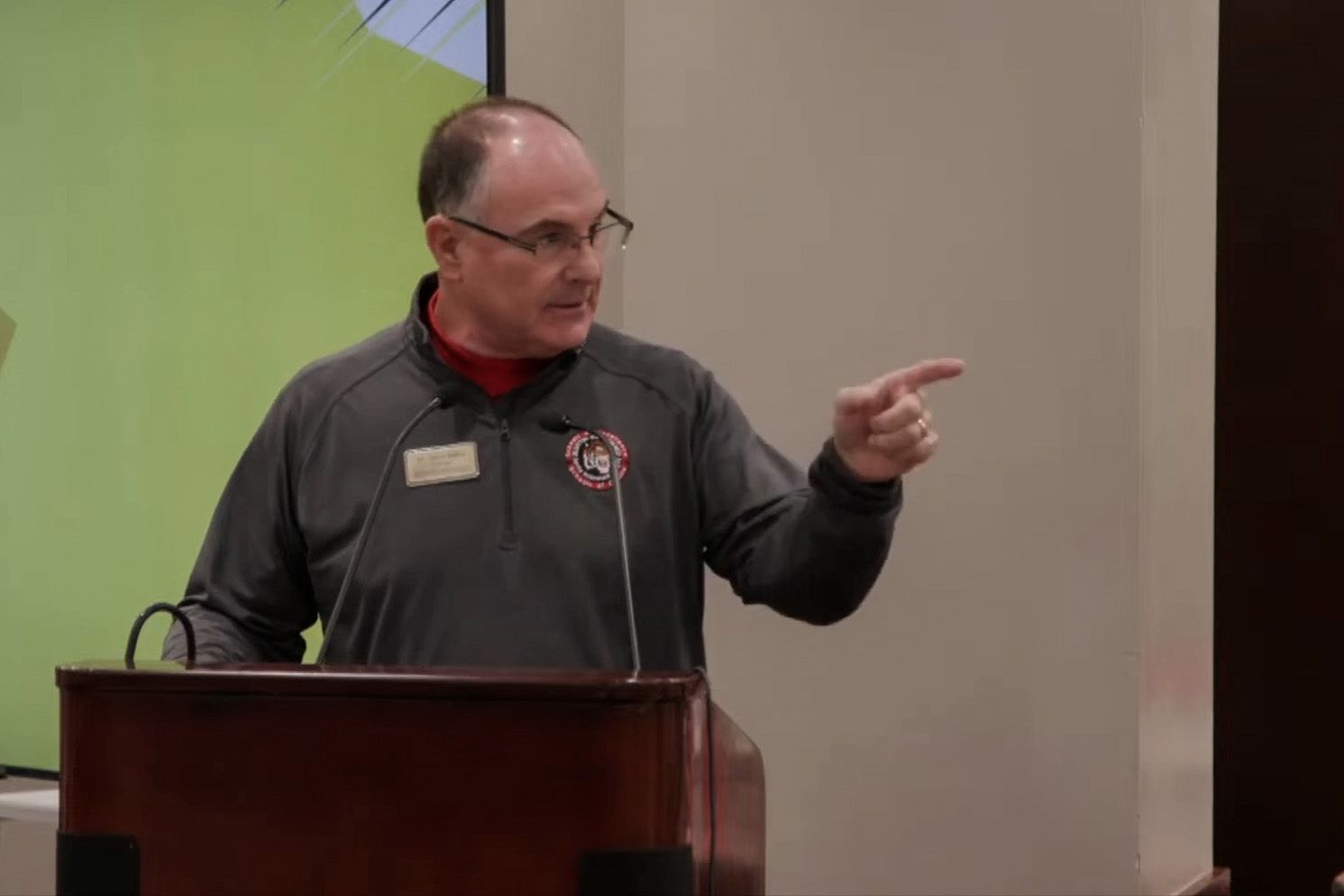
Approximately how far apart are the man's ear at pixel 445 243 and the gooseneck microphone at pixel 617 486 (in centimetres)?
23

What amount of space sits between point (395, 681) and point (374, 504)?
0.52 m

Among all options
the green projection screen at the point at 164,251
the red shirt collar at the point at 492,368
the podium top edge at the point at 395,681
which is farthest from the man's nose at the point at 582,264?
the green projection screen at the point at 164,251

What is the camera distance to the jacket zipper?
1.76 metres

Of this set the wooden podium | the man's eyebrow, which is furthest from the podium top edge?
the man's eyebrow

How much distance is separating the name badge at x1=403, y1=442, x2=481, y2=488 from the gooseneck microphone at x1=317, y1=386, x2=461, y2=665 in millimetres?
23

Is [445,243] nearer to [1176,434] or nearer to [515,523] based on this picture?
[515,523]

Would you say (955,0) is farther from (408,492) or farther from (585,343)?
(408,492)

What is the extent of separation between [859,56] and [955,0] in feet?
0.54

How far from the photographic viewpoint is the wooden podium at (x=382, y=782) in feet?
3.76

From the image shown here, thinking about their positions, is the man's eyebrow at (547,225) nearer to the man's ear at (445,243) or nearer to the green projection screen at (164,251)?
the man's ear at (445,243)

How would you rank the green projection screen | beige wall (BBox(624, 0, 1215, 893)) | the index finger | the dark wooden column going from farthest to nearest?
1. the dark wooden column
2. the green projection screen
3. beige wall (BBox(624, 0, 1215, 893))
4. the index finger

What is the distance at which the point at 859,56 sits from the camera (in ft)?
8.38

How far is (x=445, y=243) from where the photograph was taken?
76.5 inches

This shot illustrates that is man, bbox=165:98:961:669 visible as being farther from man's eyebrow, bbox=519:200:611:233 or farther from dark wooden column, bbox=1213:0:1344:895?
dark wooden column, bbox=1213:0:1344:895
